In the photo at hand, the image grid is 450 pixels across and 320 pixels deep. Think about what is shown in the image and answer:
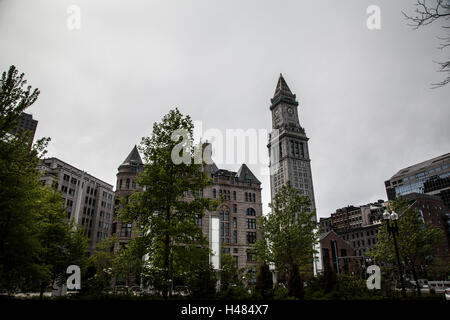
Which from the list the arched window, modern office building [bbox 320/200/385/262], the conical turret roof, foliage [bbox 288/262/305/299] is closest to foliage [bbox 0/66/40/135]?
foliage [bbox 288/262/305/299]

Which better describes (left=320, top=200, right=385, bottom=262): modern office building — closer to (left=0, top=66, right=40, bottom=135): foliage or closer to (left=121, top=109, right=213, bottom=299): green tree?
(left=121, top=109, right=213, bottom=299): green tree

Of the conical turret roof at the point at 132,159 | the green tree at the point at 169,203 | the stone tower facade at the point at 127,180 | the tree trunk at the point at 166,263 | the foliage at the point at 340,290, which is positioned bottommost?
the foliage at the point at 340,290

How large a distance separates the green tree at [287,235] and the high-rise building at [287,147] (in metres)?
123

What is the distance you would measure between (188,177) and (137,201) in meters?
3.91

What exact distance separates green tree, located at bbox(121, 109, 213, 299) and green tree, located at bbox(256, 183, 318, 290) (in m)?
11.7

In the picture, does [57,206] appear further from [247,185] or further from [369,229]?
[369,229]

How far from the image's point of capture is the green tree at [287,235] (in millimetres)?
27250

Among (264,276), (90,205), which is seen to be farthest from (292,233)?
(90,205)

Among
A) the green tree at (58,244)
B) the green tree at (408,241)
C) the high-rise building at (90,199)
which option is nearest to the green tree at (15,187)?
the green tree at (58,244)

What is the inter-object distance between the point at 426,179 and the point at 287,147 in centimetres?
6882

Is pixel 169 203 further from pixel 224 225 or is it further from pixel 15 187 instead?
pixel 224 225

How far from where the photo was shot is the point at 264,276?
26406mm

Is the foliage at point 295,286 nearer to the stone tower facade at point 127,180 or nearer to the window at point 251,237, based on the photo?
the stone tower facade at point 127,180

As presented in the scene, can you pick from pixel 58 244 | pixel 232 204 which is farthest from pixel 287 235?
pixel 232 204
